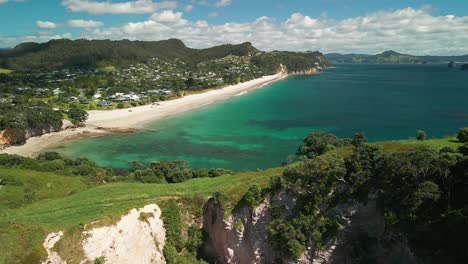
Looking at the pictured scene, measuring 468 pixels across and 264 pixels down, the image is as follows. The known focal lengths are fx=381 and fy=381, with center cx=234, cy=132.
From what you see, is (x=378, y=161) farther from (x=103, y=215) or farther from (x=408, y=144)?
(x=103, y=215)

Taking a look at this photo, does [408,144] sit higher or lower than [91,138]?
higher

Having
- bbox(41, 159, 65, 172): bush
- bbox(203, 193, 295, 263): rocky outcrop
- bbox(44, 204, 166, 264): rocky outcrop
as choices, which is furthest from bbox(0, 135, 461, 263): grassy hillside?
bbox(41, 159, 65, 172): bush

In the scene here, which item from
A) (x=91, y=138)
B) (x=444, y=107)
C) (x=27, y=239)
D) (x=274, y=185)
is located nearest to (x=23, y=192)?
(x=27, y=239)

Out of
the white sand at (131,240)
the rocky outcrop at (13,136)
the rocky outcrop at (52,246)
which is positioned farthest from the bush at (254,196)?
the rocky outcrop at (13,136)

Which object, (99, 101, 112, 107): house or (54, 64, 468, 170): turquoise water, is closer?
(54, 64, 468, 170): turquoise water

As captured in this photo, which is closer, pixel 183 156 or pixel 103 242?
pixel 103 242

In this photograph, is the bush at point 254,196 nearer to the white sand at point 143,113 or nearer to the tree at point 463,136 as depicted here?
the tree at point 463,136

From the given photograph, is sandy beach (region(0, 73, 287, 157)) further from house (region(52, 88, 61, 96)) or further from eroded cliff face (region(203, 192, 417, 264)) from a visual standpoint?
eroded cliff face (region(203, 192, 417, 264))
